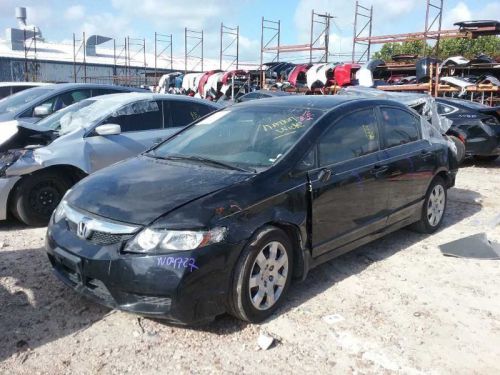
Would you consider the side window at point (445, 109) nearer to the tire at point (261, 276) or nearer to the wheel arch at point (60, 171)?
the wheel arch at point (60, 171)

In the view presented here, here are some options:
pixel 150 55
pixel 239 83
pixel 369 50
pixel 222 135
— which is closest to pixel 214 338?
pixel 222 135

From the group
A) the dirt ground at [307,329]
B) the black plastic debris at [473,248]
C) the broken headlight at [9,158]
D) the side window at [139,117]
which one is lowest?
the dirt ground at [307,329]

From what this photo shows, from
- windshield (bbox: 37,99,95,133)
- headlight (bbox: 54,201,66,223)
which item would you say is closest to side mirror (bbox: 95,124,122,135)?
windshield (bbox: 37,99,95,133)

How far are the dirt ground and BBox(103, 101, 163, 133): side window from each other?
218 centimetres

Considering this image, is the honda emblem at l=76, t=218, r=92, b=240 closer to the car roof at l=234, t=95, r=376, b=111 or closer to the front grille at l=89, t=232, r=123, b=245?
the front grille at l=89, t=232, r=123, b=245

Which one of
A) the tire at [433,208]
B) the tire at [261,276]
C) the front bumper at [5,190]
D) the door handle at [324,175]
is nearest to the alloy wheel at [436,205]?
the tire at [433,208]

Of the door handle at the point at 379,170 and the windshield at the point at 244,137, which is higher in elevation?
the windshield at the point at 244,137

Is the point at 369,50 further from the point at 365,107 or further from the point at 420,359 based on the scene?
the point at 420,359

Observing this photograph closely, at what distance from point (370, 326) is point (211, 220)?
136 cm

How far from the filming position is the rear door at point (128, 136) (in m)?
5.92

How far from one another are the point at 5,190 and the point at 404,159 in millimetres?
4102

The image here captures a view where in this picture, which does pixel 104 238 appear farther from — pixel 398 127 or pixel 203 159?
pixel 398 127

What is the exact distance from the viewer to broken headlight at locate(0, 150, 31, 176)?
523 cm

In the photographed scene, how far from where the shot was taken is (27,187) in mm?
5402
